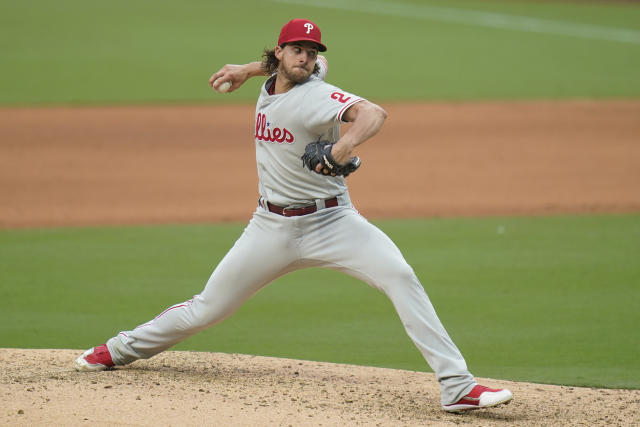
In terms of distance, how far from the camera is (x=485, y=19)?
27.5 meters

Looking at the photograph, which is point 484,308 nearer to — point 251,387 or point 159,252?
point 251,387

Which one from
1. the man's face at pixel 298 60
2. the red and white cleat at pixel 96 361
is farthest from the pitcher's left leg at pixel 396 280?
the red and white cleat at pixel 96 361

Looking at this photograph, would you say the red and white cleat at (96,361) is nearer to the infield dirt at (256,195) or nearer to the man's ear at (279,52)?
the infield dirt at (256,195)

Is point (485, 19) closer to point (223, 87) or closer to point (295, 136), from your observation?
point (223, 87)

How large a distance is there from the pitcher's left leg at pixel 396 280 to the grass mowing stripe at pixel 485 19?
67.8ft

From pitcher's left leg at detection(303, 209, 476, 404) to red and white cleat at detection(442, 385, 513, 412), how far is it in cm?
3

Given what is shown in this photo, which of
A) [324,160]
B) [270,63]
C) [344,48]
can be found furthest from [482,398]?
[344,48]

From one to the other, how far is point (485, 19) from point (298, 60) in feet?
75.6

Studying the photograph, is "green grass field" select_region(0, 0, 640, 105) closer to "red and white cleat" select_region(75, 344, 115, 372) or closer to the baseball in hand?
the baseball in hand

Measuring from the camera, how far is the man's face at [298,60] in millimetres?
5340

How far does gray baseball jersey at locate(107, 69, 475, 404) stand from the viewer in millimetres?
5262

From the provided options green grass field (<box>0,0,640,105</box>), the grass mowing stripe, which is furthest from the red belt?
the grass mowing stripe

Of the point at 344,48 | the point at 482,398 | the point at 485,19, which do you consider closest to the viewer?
the point at 482,398

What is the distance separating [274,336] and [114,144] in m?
8.02
